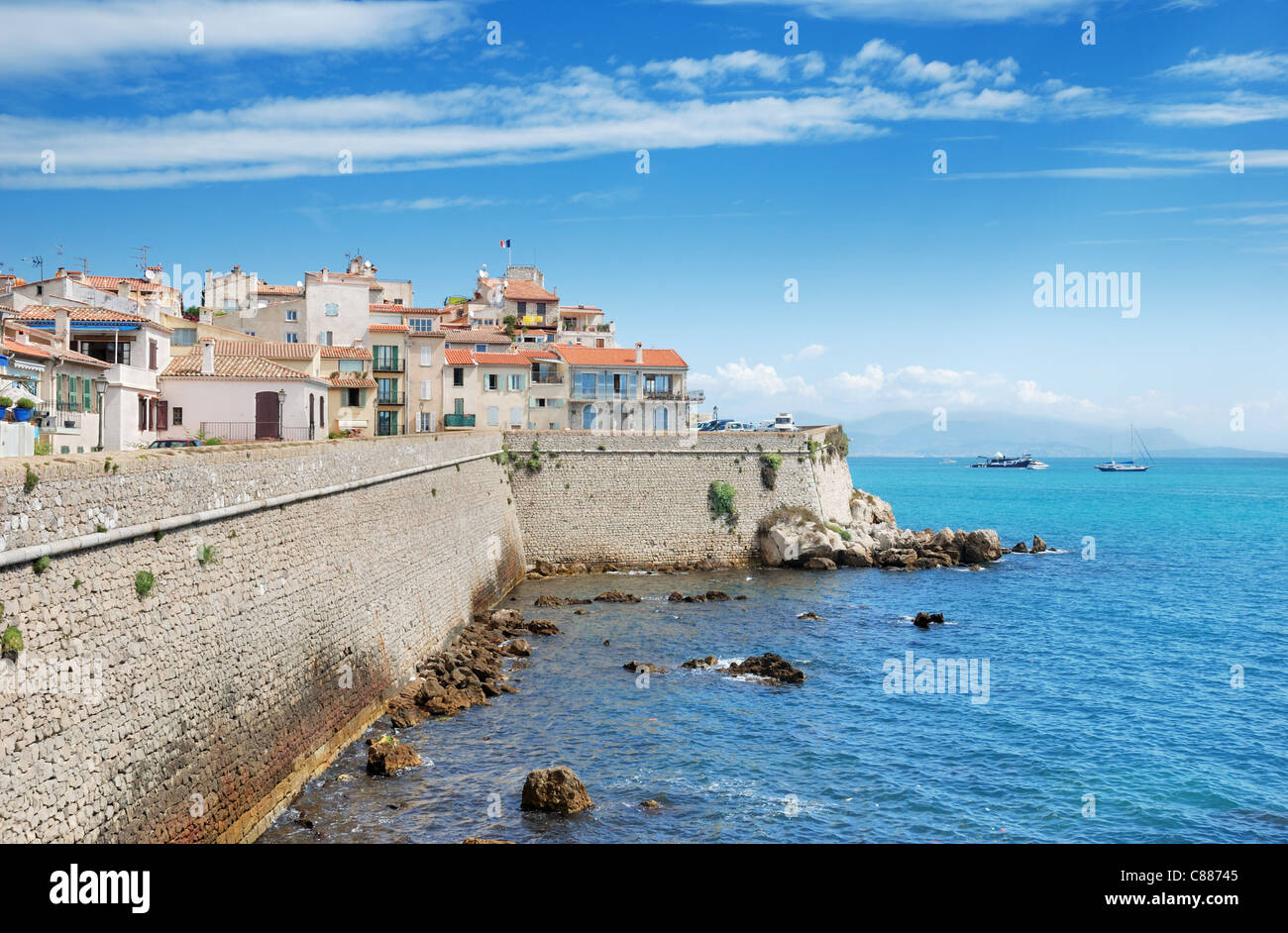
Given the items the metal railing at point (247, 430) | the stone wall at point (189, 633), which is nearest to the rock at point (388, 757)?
the stone wall at point (189, 633)

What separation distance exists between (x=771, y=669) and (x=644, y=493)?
20.4 meters

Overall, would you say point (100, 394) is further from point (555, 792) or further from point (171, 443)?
point (555, 792)

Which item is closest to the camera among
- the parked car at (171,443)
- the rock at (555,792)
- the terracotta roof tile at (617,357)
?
the rock at (555,792)

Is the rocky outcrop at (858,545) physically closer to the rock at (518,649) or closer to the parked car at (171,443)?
the rock at (518,649)

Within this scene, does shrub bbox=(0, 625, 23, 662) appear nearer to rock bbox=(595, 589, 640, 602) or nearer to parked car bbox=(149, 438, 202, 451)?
parked car bbox=(149, 438, 202, 451)

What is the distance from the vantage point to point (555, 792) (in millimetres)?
18406

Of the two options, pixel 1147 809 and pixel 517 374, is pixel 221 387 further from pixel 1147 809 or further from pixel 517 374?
pixel 1147 809

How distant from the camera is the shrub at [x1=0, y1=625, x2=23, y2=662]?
→ 10669 mm

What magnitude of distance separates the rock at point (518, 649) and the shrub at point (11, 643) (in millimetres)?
20184

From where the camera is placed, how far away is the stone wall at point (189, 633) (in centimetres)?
1123
